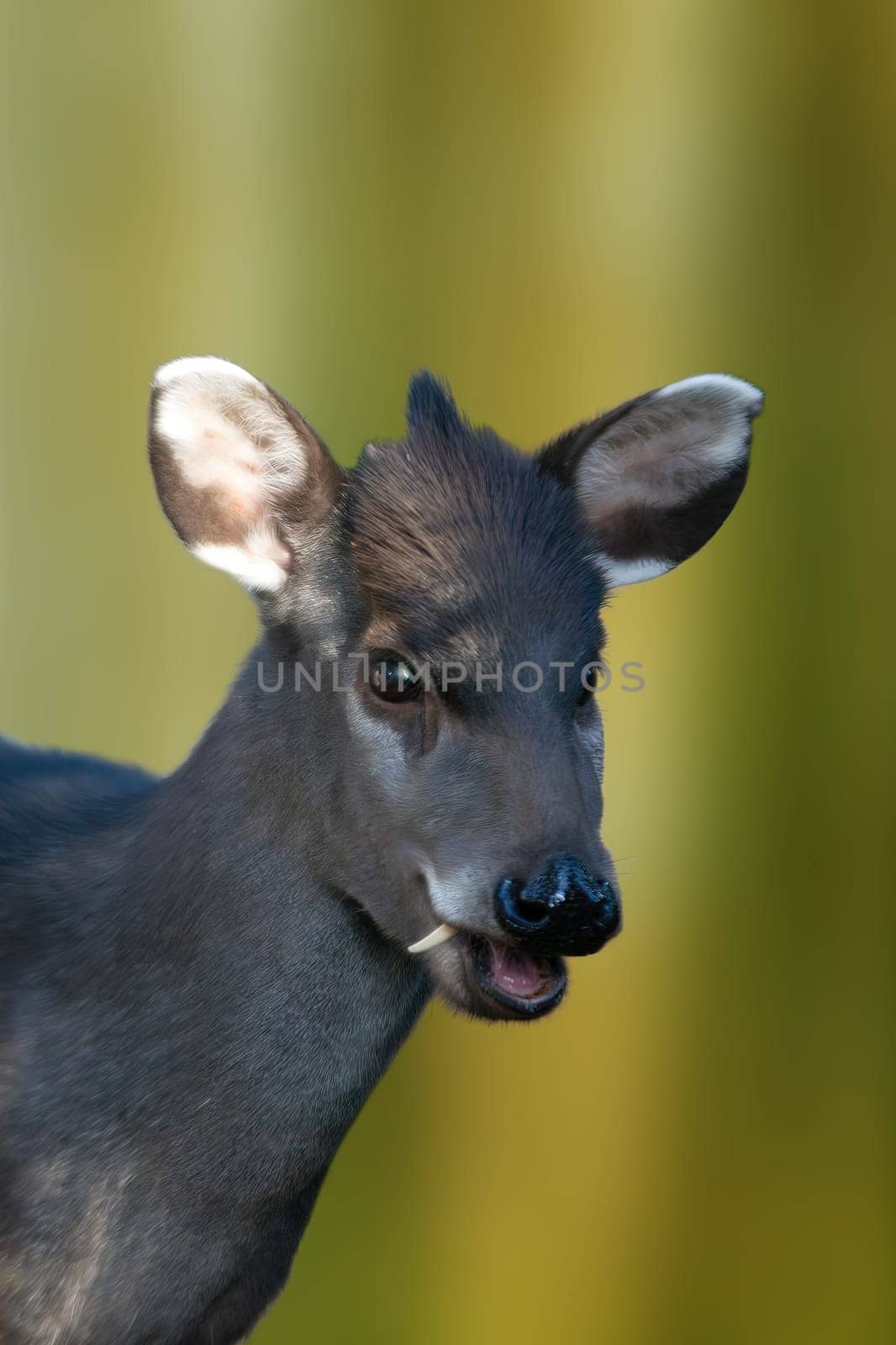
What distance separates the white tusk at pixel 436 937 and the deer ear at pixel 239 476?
1.24 feet

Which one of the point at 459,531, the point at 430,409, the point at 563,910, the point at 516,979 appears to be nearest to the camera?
the point at 563,910

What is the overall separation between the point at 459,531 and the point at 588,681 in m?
0.19

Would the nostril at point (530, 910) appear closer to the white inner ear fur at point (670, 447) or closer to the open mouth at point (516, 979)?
the open mouth at point (516, 979)

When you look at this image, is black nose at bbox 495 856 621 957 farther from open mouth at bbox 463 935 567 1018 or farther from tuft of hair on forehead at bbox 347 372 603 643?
tuft of hair on forehead at bbox 347 372 603 643

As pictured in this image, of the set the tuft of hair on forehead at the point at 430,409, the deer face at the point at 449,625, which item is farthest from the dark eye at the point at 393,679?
the tuft of hair on forehead at the point at 430,409

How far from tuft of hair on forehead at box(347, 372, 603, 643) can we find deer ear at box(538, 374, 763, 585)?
74 mm

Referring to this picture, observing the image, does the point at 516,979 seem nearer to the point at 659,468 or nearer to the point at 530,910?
the point at 530,910

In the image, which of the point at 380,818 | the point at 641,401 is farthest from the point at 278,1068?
the point at 641,401

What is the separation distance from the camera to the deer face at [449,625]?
122 centimetres

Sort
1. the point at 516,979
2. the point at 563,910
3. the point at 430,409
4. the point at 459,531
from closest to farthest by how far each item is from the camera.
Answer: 1. the point at 563,910
2. the point at 516,979
3. the point at 459,531
4. the point at 430,409

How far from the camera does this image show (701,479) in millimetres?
1552

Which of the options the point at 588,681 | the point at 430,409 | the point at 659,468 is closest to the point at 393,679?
the point at 588,681

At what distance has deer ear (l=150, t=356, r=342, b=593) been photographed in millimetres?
1366

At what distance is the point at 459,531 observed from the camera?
134 centimetres
